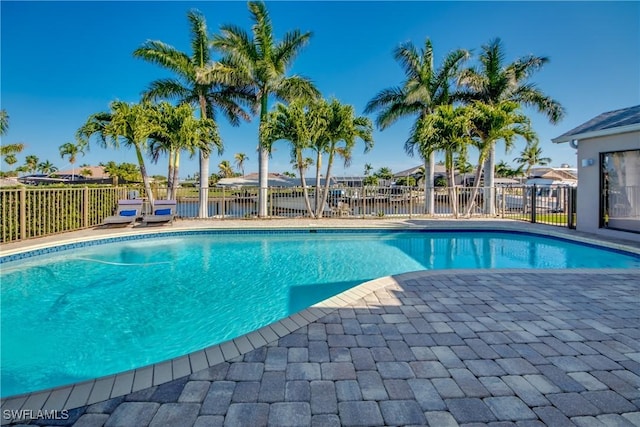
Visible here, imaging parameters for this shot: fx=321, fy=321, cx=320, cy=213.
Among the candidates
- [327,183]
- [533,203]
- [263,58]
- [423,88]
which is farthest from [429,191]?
[263,58]

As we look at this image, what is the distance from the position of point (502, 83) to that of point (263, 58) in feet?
34.5

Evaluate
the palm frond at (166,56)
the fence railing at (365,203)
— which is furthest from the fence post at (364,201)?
the palm frond at (166,56)

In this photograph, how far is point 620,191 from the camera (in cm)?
893

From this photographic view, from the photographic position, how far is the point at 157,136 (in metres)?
12.1

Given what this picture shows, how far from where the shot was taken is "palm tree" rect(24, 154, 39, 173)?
53644 mm

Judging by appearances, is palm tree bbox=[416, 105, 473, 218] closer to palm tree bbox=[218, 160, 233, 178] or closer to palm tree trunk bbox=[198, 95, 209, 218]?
palm tree trunk bbox=[198, 95, 209, 218]

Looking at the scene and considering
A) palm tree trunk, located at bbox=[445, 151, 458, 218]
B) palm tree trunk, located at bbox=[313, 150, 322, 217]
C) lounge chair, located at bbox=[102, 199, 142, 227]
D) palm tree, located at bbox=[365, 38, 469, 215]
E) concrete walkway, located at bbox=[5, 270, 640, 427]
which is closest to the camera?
concrete walkway, located at bbox=[5, 270, 640, 427]

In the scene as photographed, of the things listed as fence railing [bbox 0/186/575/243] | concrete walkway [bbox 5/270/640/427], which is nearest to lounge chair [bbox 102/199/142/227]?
fence railing [bbox 0/186/575/243]

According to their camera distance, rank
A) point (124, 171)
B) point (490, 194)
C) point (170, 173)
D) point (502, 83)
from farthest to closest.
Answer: point (124, 171) → point (502, 83) → point (490, 194) → point (170, 173)

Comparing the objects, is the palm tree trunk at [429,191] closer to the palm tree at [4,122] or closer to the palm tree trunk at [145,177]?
the palm tree trunk at [145,177]

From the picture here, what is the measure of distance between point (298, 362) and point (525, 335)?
2161 millimetres

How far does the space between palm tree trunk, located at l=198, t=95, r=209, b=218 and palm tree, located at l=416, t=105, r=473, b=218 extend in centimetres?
907

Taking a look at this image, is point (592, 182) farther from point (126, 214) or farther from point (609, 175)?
point (126, 214)

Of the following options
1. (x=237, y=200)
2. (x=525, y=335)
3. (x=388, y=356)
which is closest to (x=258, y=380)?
(x=388, y=356)
